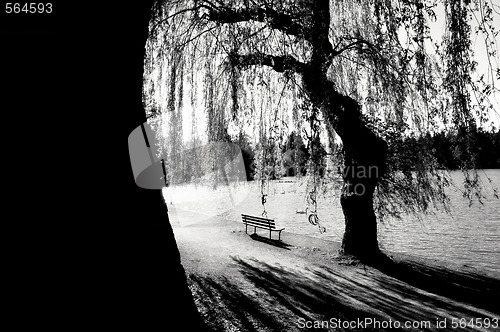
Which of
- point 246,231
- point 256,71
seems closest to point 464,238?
point 246,231

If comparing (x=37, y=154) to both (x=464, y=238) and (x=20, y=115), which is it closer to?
(x=20, y=115)

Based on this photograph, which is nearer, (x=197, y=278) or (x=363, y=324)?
(x=363, y=324)

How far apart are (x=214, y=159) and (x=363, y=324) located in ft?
13.3

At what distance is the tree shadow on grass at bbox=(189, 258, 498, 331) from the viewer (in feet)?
14.6

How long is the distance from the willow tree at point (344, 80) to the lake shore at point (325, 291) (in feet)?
4.31

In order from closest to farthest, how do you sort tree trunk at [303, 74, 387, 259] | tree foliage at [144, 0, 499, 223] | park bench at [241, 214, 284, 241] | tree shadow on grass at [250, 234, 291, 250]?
tree foliage at [144, 0, 499, 223], tree trunk at [303, 74, 387, 259], tree shadow on grass at [250, 234, 291, 250], park bench at [241, 214, 284, 241]

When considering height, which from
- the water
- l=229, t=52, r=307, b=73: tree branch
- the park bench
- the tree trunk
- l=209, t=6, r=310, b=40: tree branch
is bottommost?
the water

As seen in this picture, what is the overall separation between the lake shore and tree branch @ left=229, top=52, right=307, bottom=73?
12.1 ft

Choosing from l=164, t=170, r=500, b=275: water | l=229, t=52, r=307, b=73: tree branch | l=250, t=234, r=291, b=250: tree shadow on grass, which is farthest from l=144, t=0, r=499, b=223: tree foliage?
l=250, t=234, r=291, b=250: tree shadow on grass

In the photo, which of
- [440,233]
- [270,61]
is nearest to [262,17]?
[270,61]

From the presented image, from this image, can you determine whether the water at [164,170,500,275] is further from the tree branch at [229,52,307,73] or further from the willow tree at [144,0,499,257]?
the tree branch at [229,52,307,73]

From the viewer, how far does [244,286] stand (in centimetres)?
583

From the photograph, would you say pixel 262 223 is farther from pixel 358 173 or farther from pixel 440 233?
pixel 440 233

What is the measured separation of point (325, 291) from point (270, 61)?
14.9 feet
